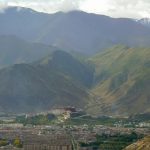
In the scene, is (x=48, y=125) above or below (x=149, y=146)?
above

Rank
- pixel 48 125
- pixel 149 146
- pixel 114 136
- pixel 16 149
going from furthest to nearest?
pixel 48 125 → pixel 114 136 → pixel 16 149 → pixel 149 146

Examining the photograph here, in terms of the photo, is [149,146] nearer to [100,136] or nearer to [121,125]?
[100,136]

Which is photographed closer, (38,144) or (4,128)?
(38,144)

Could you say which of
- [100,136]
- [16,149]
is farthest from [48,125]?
[16,149]

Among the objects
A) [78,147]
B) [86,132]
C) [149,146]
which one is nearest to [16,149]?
[78,147]

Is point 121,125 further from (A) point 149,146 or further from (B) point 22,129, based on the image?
(A) point 149,146

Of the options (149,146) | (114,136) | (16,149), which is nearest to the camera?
(149,146)
